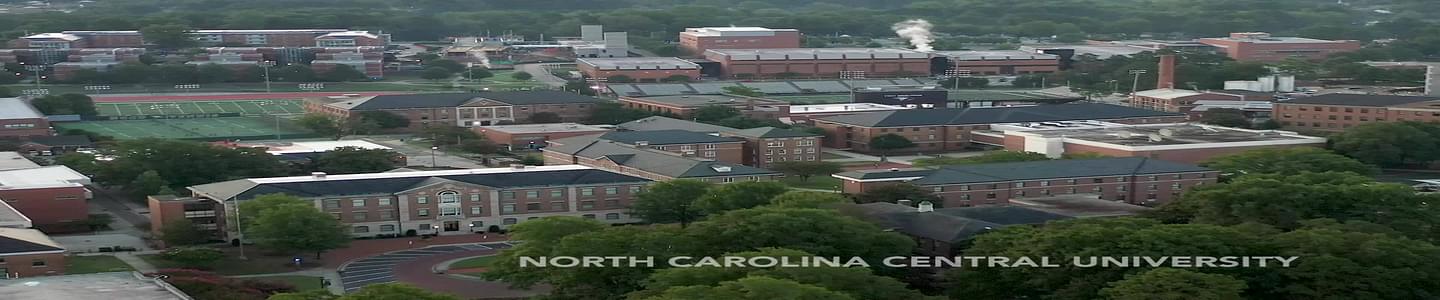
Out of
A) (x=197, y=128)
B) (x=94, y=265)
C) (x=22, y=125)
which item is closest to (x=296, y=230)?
(x=94, y=265)

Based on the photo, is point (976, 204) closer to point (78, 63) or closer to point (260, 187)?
point (260, 187)

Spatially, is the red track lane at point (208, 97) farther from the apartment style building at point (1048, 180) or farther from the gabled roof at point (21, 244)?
the gabled roof at point (21, 244)

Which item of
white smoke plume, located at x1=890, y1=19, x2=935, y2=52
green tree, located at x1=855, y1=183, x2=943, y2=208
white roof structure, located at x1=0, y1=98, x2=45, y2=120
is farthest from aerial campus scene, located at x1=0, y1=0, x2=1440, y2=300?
white smoke plume, located at x1=890, y1=19, x2=935, y2=52

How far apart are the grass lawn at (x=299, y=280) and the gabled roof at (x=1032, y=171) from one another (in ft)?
25.5

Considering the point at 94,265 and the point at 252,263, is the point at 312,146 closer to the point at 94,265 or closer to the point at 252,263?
the point at 252,263

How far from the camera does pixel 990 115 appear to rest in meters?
32.2

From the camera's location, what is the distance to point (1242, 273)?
1477cm

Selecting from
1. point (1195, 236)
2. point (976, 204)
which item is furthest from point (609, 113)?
point (1195, 236)

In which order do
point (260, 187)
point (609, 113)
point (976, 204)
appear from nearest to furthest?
1. point (260, 187)
2. point (976, 204)
3. point (609, 113)

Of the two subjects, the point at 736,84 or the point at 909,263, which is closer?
the point at 909,263

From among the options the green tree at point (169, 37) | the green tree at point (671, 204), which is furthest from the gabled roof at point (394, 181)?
the green tree at point (169, 37)

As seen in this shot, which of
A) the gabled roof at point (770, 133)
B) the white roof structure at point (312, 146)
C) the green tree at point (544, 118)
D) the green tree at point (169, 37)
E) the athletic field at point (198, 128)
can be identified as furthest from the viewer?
the green tree at point (169, 37)

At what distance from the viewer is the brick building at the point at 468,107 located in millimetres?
34156

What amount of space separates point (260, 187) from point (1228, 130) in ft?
57.9
